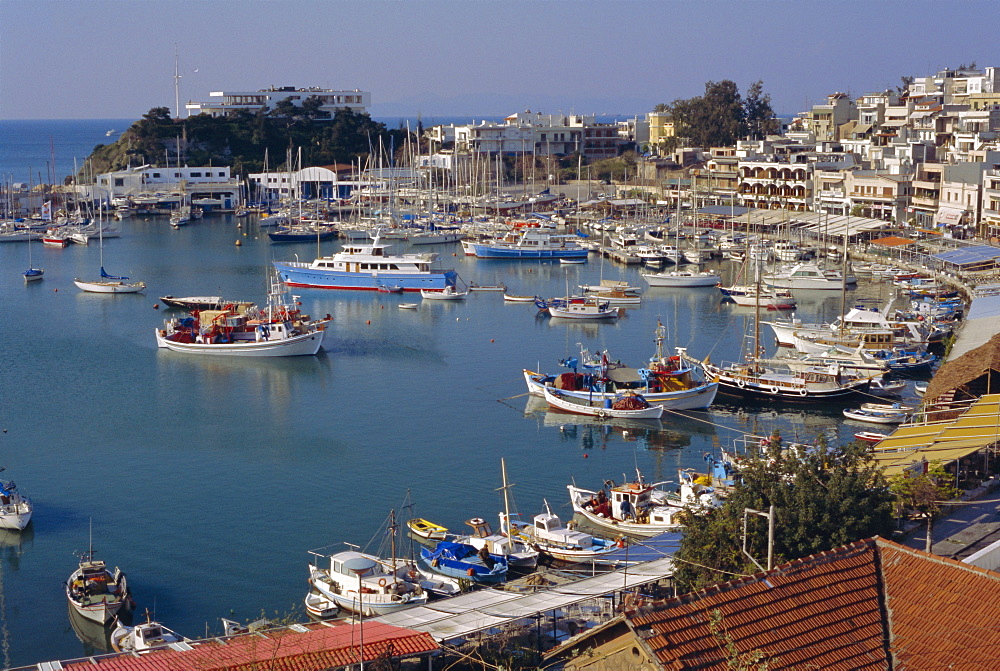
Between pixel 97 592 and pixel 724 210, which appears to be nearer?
pixel 97 592

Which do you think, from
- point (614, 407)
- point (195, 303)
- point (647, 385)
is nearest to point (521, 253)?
point (195, 303)

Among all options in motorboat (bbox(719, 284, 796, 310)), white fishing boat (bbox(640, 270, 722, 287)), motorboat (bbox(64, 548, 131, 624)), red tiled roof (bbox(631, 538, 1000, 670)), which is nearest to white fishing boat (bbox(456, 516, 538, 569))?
motorboat (bbox(64, 548, 131, 624))

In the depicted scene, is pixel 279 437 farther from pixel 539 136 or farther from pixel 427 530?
pixel 539 136

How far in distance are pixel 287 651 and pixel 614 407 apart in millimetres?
10763

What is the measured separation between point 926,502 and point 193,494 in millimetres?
8603

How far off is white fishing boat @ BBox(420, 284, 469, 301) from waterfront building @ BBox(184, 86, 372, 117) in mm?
33197

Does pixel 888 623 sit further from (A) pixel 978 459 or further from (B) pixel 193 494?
(B) pixel 193 494

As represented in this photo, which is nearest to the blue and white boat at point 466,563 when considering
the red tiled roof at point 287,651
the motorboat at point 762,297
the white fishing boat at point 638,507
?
the white fishing boat at point 638,507

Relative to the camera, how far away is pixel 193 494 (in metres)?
14.4

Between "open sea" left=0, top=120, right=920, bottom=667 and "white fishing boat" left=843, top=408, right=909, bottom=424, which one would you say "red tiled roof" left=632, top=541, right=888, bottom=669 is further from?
"white fishing boat" left=843, top=408, right=909, bottom=424

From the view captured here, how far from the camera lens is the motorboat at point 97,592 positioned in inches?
424

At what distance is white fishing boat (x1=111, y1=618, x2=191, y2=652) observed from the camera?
32.0ft

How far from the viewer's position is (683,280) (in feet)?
101

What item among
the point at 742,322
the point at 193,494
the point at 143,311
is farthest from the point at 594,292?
the point at 193,494
